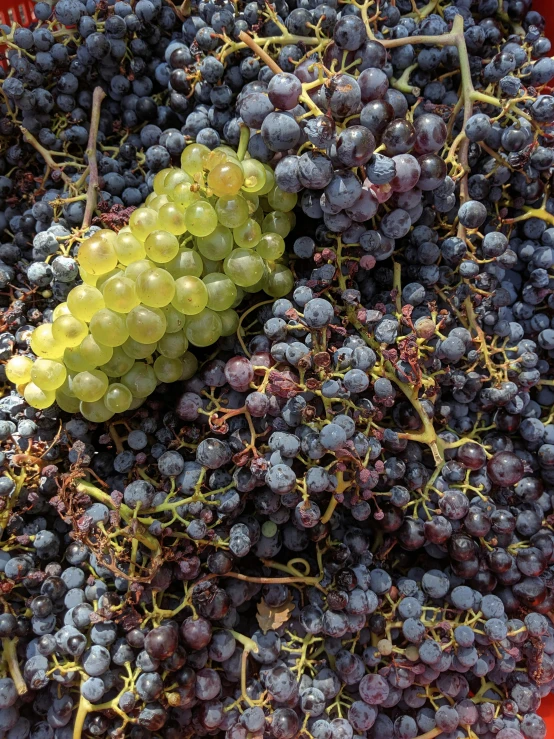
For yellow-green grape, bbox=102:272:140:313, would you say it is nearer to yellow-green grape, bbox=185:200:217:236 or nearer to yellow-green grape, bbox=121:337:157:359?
yellow-green grape, bbox=121:337:157:359

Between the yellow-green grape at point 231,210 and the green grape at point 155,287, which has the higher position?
the yellow-green grape at point 231,210

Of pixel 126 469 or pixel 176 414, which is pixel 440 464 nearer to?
pixel 176 414

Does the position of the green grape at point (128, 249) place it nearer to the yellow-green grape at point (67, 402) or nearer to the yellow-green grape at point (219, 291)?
the yellow-green grape at point (219, 291)

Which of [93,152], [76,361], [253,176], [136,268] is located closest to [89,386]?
[76,361]

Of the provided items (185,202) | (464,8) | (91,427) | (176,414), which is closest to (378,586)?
(176,414)

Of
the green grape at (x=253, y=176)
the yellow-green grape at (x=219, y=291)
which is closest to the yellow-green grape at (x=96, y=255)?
the yellow-green grape at (x=219, y=291)

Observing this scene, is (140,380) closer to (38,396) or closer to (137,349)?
(137,349)
